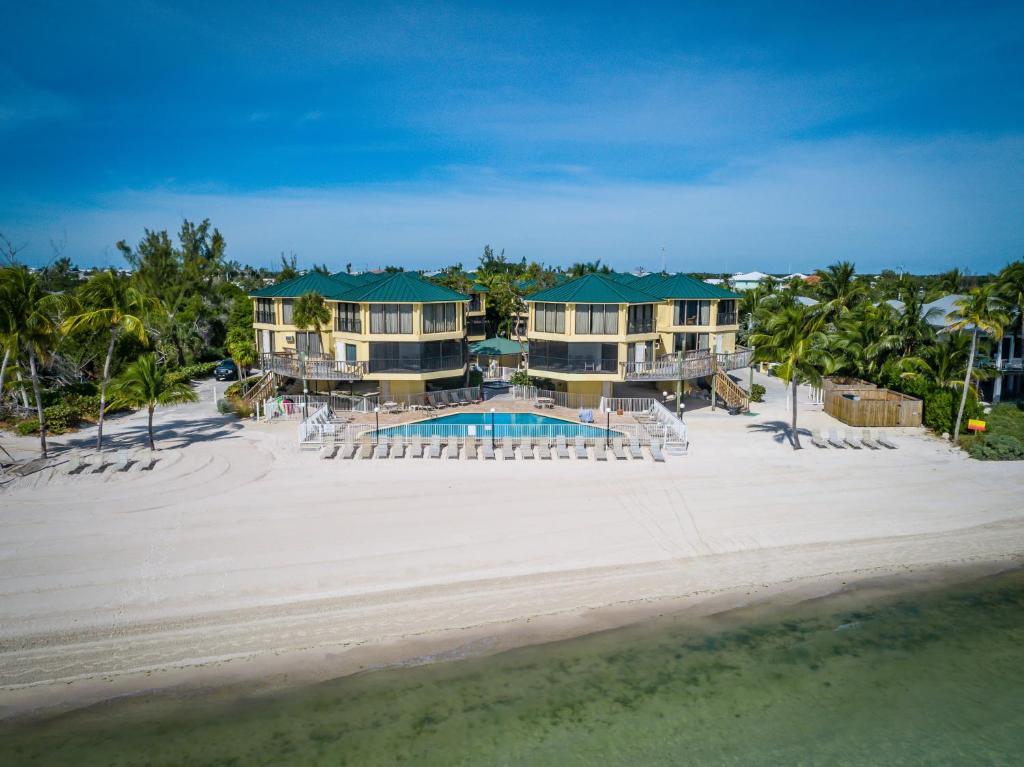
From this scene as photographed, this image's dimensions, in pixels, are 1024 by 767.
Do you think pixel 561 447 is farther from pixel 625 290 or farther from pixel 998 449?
pixel 998 449

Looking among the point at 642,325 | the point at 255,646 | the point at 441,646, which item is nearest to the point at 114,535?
the point at 255,646

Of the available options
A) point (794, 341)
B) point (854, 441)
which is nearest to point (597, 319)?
point (794, 341)

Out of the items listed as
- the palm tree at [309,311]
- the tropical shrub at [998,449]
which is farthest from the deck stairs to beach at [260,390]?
the tropical shrub at [998,449]

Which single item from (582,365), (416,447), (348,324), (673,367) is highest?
(348,324)

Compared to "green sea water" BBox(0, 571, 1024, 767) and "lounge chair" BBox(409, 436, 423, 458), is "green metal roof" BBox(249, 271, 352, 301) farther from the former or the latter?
"green sea water" BBox(0, 571, 1024, 767)

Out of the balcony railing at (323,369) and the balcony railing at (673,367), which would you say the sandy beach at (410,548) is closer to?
the balcony railing at (673,367)

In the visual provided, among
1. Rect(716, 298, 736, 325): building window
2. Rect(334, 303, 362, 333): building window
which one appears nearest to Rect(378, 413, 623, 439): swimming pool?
Rect(334, 303, 362, 333): building window

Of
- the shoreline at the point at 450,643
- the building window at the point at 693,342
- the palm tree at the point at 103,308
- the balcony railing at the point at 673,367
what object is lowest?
the shoreline at the point at 450,643
